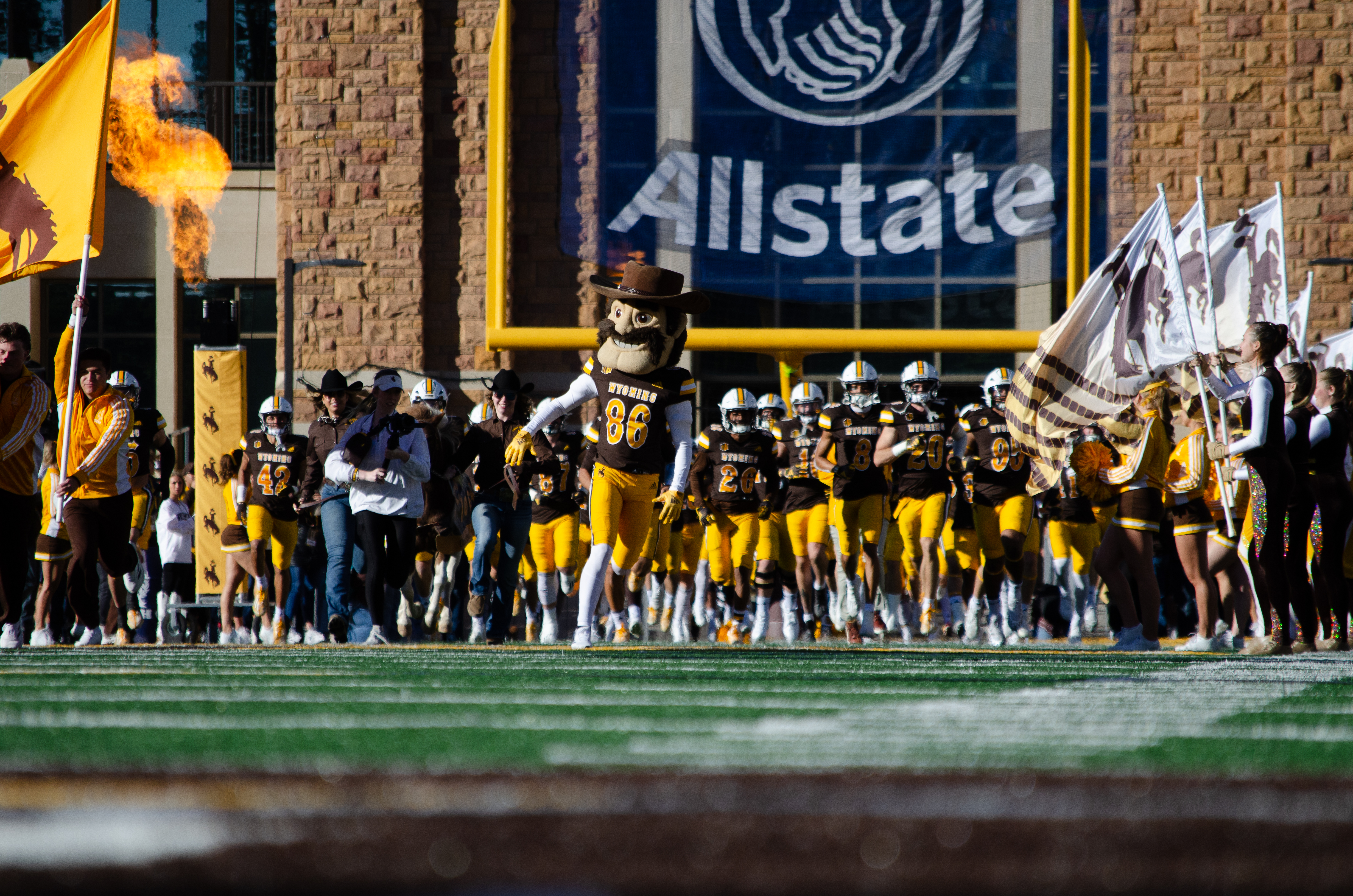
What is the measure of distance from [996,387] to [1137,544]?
504 centimetres

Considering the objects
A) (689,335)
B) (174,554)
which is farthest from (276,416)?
(689,335)

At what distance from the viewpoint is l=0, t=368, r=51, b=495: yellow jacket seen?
319 inches

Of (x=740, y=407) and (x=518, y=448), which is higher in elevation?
(x=740, y=407)

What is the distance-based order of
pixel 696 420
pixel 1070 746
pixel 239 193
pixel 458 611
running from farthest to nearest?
pixel 239 193 < pixel 696 420 < pixel 458 611 < pixel 1070 746

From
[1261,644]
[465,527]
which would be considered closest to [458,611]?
[465,527]

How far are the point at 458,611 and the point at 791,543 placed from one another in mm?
3380

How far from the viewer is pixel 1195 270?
10.9 metres

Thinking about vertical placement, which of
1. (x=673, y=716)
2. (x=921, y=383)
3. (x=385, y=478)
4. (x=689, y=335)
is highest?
(x=689, y=335)

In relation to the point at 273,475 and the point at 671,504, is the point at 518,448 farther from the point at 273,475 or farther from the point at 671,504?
the point at 273,475

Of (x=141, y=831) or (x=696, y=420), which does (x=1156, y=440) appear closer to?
(x=141, y=831)

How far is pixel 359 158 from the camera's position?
21.6 m

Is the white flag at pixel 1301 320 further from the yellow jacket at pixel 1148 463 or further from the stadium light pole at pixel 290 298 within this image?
the stadium light pole at pixel 290 298

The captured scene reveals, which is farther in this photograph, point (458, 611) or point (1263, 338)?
point (458, 611)

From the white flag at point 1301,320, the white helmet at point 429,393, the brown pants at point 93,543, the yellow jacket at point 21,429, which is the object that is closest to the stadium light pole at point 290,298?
the white helmet at point 429,393
